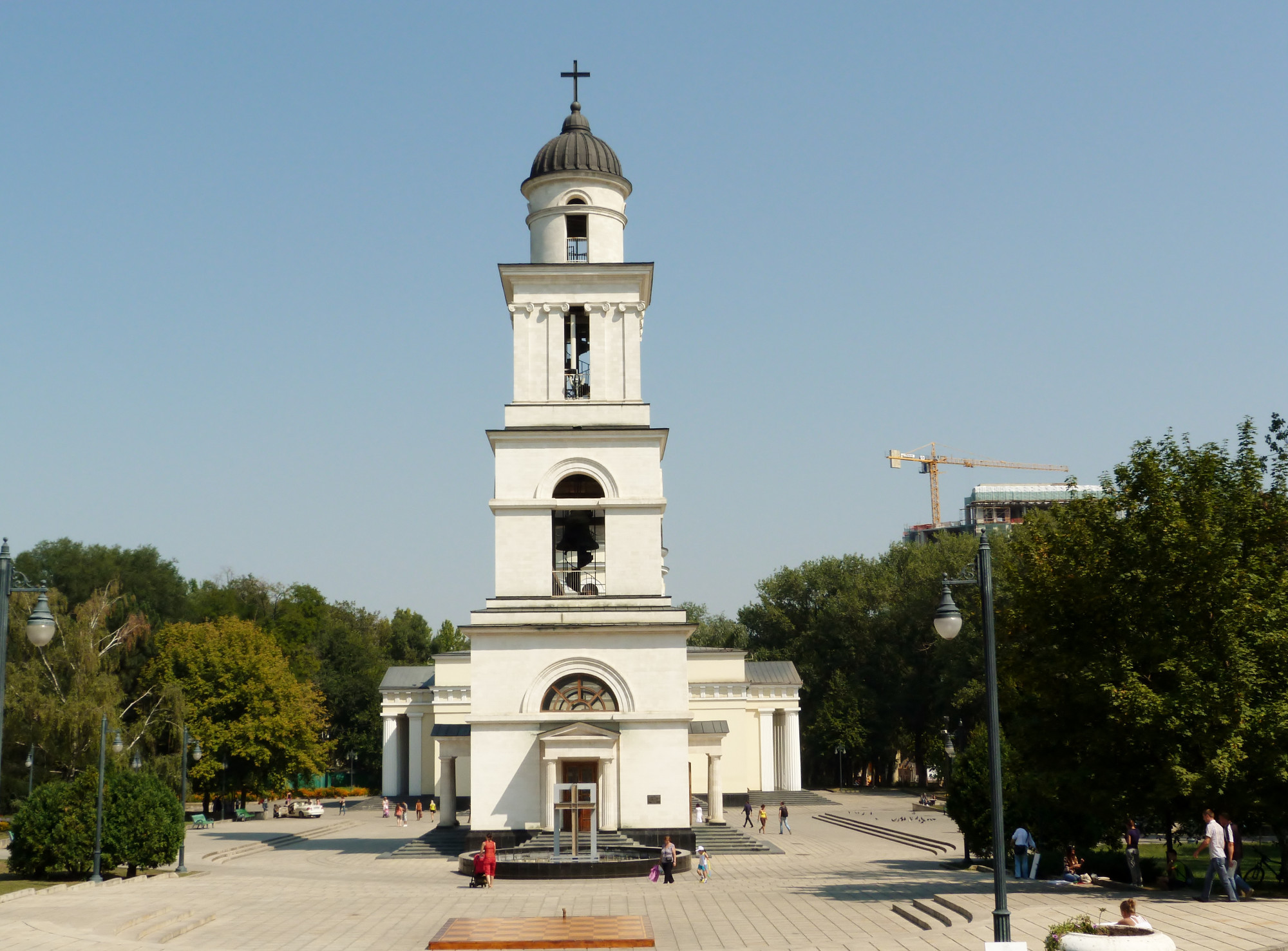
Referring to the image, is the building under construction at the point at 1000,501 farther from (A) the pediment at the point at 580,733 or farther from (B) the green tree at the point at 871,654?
(A) the pediment at the point at 580,733

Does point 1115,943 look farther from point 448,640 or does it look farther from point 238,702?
point 448,640

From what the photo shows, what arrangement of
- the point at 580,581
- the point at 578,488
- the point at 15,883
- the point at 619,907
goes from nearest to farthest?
the point at 619,907 → the point at 15,883 → the point at 580,581 → the point at 578,488

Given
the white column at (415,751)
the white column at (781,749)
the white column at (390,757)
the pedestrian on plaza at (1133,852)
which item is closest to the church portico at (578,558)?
the pedestrian on plaza at (1133,852)

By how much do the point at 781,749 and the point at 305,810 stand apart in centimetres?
2623

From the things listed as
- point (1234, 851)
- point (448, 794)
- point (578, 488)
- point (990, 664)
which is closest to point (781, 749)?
point (448, 794)

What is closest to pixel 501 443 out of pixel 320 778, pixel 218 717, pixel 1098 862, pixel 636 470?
pixel 636 470

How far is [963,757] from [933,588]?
1820 inches

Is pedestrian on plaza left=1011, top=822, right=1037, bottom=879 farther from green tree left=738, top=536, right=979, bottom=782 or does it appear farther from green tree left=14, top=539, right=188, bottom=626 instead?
green tree left=14, top=539, right=188, bottom=626

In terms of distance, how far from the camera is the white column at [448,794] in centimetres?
4384

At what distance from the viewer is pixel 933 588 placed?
253ft

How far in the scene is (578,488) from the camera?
125 ft

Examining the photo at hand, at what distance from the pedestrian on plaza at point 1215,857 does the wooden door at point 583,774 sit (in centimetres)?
1834

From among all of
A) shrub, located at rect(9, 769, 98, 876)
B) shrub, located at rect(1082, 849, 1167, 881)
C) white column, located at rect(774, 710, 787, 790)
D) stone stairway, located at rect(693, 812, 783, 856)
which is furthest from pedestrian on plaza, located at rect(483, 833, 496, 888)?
white column, located at rect(774, 710, 787, 790)

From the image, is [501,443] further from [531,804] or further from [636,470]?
[531,804]
